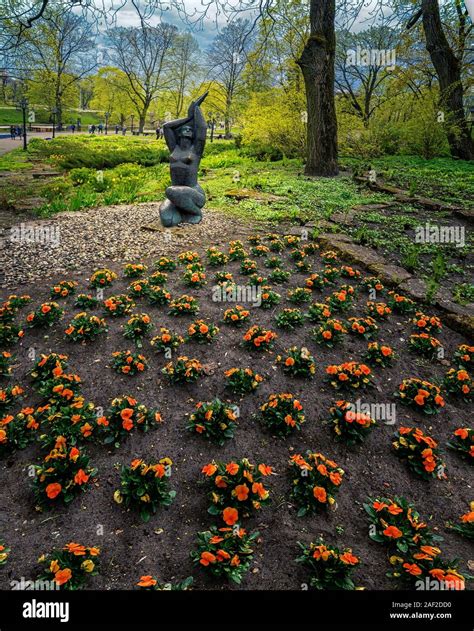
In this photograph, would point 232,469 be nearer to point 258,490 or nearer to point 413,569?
point 258,490

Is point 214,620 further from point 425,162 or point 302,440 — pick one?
point 425,162

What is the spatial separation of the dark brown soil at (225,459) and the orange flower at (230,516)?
0.24 metres

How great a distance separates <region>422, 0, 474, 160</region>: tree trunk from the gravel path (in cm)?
1075

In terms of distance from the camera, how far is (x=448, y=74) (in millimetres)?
13242

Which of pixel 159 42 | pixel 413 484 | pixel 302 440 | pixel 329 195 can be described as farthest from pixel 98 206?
pixel 159 42

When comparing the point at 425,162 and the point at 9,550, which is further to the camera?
the point at 425,162

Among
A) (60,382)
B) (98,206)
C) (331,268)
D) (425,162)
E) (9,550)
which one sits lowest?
(9,550)

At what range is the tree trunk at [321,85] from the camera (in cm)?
1058

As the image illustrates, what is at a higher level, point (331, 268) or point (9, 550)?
point (331, 268)

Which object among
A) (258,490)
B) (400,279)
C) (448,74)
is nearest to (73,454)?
(258,490)

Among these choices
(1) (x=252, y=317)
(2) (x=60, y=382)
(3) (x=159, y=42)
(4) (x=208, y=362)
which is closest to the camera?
(2) (x=60, y=382)

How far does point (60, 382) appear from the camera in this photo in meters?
3.28

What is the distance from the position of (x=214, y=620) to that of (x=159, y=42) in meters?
40.4

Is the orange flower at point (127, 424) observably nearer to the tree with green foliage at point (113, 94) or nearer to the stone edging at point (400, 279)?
the stone edging at point (400, 279)
